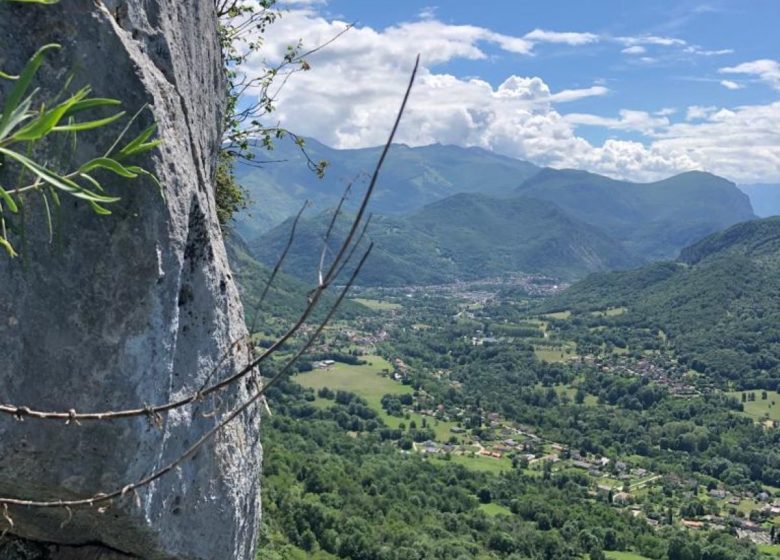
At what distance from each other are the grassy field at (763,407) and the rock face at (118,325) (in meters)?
127

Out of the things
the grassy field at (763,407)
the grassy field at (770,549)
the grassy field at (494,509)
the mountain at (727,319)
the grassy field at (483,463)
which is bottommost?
the grassy field at (483,463)

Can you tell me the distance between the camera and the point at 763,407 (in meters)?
119

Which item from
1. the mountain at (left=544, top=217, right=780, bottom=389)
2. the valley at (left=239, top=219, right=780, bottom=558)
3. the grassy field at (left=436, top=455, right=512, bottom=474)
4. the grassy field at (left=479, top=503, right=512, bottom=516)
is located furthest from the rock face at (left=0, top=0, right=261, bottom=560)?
the mountain at (left=544, top=217, right=780, bottom=389)

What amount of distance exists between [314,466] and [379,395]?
231ft

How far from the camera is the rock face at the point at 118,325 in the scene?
4.10 meters

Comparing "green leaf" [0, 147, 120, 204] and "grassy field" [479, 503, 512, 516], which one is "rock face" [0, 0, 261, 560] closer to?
"green leaf" [0, 147, 120, 204]

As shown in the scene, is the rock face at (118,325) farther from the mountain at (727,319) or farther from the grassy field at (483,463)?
the mountain at (727,319)

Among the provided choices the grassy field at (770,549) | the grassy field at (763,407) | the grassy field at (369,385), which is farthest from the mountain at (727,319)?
the grassy field at (770,549)

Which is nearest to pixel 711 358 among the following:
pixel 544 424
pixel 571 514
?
pixel 544 424

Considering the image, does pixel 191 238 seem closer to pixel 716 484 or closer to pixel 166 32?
pixel 166 32

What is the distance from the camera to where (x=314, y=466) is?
49875 millimetres

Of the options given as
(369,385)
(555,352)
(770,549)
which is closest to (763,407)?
(555,352)

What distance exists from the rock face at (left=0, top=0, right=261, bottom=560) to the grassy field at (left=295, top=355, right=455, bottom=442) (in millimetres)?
96789

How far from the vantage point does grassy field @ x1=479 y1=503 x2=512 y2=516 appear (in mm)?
65375
